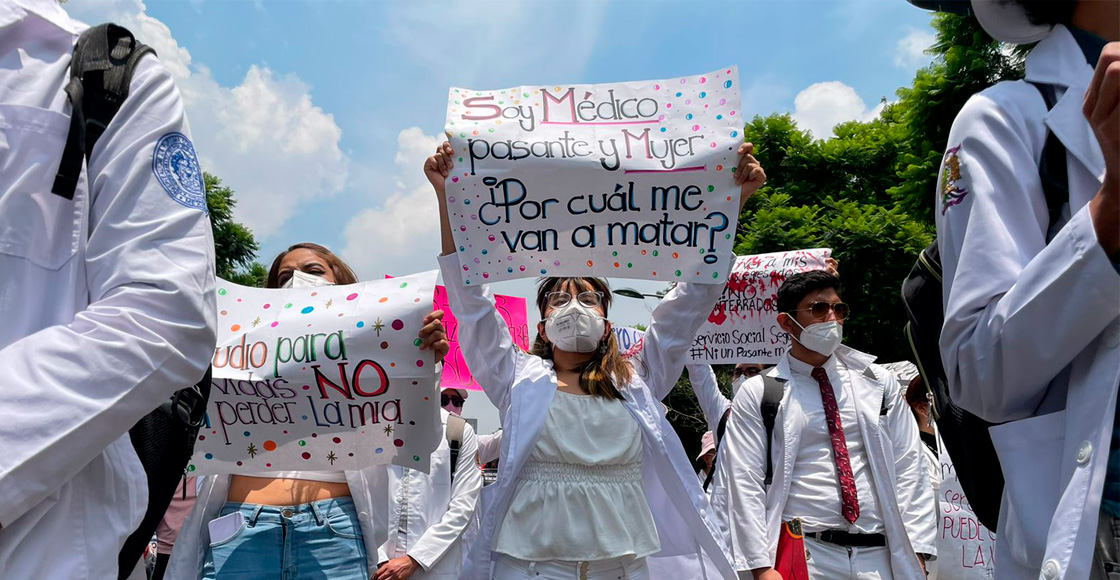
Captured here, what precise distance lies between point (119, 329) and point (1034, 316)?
1.59 meters

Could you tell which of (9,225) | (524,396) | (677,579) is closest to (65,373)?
(9,225)

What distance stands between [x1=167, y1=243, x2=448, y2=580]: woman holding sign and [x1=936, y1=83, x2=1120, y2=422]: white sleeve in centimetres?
289

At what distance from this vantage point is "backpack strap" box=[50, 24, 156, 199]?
1716 millimetres

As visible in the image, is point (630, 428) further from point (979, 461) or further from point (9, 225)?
point (9, 225)

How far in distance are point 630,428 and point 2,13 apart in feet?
9.82

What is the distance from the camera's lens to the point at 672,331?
4457 millimetres

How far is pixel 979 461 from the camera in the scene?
1869 millimetres

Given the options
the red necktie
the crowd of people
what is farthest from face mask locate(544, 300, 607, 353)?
the crowd of people

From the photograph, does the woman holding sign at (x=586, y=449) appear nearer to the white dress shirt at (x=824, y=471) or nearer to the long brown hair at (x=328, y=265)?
the white dress shirt at (x=824, y=471)

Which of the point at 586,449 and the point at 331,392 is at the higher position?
the point at 331,392

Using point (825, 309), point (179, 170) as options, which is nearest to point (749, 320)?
point (825, 309)

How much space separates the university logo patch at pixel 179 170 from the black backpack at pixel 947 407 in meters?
1.54

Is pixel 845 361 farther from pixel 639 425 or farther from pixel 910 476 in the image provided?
pixel 639 425

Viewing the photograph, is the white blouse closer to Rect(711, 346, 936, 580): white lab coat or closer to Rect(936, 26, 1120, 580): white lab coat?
Rect(711, 346, 936, 580): white lab coat
